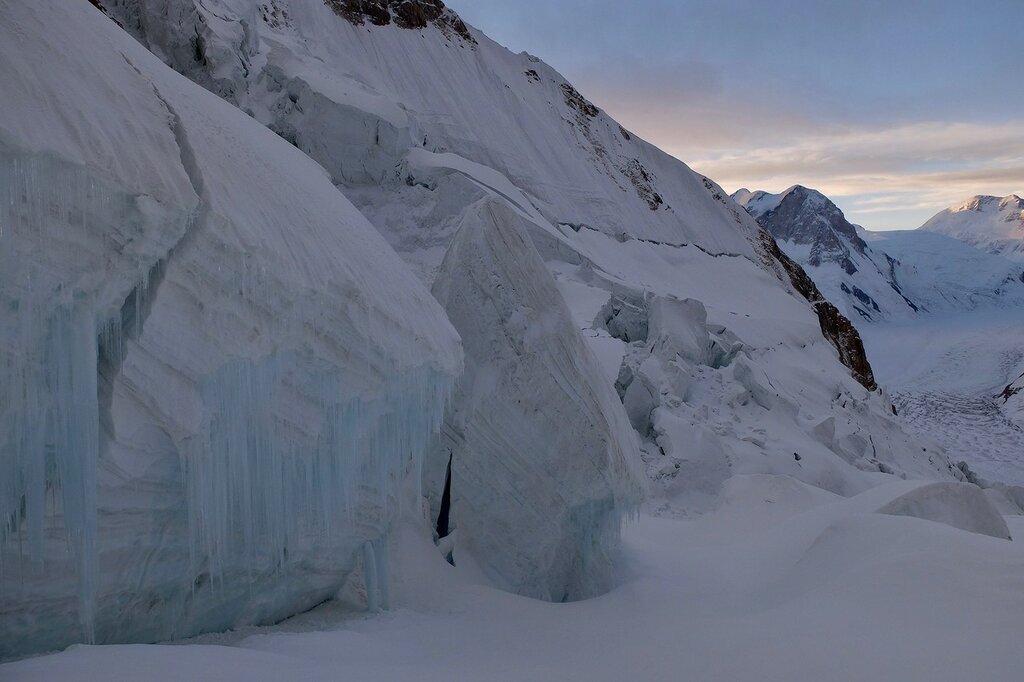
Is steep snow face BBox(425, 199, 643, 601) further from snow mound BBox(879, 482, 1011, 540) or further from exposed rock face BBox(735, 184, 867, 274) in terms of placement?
exposed rock face BBox(735, 184, 867, 274)

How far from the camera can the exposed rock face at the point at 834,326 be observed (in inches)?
994

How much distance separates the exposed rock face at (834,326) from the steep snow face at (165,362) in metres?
21.3

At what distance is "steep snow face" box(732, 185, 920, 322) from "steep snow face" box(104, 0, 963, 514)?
3347cm

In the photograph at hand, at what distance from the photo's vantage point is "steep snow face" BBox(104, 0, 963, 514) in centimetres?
1259

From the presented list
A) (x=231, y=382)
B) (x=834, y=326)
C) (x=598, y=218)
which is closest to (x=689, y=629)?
(x=231, y=382)

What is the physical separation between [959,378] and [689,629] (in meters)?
41.3

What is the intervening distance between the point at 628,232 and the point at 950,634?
75.1 ft

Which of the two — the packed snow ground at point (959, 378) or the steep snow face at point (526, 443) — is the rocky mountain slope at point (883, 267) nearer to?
the packed snow ground at point (959, 378)

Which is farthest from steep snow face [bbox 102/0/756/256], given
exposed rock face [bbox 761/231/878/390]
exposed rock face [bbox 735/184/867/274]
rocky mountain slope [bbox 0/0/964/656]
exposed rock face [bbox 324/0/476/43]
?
exposed rock face [bbox 735/184/867/274]

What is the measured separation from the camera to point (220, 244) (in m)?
3.71

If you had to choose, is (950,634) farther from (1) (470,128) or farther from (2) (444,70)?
(2) (444,70)

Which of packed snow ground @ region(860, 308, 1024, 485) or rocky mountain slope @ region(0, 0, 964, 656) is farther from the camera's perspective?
packed snow ground @ region(860, 308, 1024, 485)

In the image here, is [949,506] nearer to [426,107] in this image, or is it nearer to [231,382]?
[231,382]

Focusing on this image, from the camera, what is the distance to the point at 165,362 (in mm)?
3551
